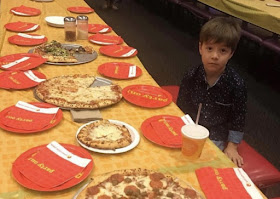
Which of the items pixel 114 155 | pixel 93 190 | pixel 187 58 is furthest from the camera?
pixel 187 58

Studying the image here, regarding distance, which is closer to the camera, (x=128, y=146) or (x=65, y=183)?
(x=65, y=183)

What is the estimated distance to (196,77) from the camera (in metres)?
2.05

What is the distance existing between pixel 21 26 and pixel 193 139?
1930 mm

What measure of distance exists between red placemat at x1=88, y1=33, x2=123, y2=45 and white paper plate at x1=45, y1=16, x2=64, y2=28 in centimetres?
36

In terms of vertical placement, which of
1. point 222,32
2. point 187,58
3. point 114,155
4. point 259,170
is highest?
point 222,32

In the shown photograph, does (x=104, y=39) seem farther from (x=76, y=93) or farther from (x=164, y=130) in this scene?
(x=164, y=130)

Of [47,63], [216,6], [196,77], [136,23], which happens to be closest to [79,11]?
[47,63]

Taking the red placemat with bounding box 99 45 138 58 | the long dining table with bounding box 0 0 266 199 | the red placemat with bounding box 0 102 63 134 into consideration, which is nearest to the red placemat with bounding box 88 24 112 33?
the red placemat with bounding box 99 45 138 58

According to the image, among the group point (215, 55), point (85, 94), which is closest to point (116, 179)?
point (85, 94)

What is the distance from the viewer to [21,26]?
104 inches

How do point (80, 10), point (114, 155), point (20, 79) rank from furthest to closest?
point (80, 10), point (20, 79), point (114, 155)

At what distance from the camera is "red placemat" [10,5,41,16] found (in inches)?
117

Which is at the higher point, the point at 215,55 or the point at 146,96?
the point at 215,55

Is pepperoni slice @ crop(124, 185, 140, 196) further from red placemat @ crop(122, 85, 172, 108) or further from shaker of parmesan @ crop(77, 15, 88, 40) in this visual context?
shaker of parmesan @ crop(77, 15, 88, 40)
